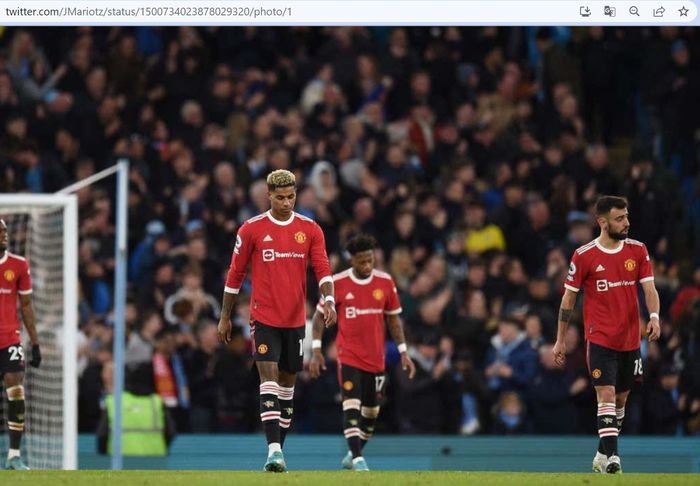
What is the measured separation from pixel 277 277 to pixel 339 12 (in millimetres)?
2421

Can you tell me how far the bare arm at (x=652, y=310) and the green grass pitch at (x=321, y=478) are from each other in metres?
1.17

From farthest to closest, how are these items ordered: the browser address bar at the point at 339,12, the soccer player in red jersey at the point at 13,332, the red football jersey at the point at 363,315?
the red football jersey at the point at 363,315 < the soccer player in red jersey at the point at 13,332 < the browser address bar at the point at 339,12

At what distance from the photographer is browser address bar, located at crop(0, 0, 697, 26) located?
43.9ft

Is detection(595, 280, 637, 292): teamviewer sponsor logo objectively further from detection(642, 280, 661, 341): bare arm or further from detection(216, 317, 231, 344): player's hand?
detection(216, 317, 231, 344): player's hand

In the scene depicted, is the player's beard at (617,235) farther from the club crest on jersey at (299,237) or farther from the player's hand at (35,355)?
the player's hand at (35,355)

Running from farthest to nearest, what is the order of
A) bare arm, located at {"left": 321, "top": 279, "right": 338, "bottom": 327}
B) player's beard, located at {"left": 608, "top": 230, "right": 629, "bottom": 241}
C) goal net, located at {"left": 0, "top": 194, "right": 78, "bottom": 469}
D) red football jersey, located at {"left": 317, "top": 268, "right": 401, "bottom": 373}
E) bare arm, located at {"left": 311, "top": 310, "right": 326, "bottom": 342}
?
goal net, located at {"left": 0, "top": 194, "right": 78, "bottom": 469}
red football jersey, located at {"left": 317, "top": 268, "right": 401, "bottom": 373}
bare arm, located at {"left": 311, "top": 310, "right": 326, "bottom": 342}
player's beard, located at {"left": 608, "top": 230, "right": 629, "bottom": 241}
bare arm, located at {"left": 321, "top": 279, "right": 338, "bottom": 327}

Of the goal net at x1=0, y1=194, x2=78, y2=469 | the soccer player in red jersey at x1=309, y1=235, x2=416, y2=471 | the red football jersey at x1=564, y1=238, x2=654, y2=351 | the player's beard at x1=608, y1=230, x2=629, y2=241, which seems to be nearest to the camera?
the player's beard at x1=608, y1=230, x2=629, y2=241

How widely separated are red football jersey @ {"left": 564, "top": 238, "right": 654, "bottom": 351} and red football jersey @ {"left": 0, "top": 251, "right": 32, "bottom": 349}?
17.4 ft

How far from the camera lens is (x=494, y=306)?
63.9ft

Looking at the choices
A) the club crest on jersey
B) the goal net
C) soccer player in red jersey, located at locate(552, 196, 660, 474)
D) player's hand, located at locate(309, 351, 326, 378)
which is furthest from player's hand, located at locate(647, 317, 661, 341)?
the goal net

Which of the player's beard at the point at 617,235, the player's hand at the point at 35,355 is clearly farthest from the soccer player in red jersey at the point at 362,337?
the player's beard at the point at 617,235

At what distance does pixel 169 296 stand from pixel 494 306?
13.3 ft

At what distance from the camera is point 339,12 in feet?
44.0

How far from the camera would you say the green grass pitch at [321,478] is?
11227mm
